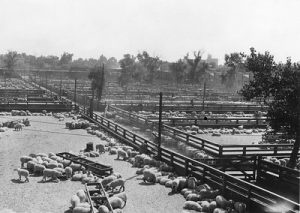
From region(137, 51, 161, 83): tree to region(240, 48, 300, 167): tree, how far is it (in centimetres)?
8198

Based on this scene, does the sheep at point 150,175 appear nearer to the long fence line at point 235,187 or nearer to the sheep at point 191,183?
the long fence line at point 235,187

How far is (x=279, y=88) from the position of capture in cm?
1862

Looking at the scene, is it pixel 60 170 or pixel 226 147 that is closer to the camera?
pixel 60 170

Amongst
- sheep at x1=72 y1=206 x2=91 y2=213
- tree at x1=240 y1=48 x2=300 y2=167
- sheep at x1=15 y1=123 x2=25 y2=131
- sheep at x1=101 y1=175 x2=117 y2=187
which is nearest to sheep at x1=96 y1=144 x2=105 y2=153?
sheep at x1=101 y1=175 x2=117 y2=187

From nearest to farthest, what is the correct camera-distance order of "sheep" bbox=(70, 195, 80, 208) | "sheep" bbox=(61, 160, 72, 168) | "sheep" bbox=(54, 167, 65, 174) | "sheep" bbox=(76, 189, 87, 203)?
1. "sheep" bbox=(70, 195, 80, 208)
2. "sheep" bbox=(76, 189, 87, 203)
3. "sheep" bbox=(54, 167, 65, 174)
4. "sheep" bbox=(61, 160, 72, 168)

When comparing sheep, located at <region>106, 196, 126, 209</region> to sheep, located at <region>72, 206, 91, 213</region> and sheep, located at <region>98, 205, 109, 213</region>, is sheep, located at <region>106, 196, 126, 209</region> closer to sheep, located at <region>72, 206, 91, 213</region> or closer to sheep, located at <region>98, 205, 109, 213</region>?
sheep, located at <region>98, 205, 109, 213</region>

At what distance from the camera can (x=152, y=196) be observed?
603 inches

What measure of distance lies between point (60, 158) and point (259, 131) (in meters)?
21.0

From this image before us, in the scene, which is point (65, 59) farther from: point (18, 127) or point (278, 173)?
point (278, 173)

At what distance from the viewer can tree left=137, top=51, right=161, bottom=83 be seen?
10296 cm

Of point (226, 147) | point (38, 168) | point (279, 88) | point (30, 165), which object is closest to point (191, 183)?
point (226, 147)

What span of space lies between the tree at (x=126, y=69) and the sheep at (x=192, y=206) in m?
66.4

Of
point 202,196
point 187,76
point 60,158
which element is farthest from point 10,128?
point 187,76

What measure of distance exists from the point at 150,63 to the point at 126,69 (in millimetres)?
23489
